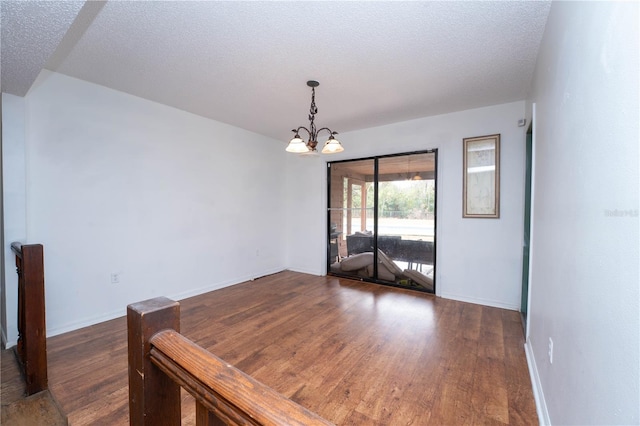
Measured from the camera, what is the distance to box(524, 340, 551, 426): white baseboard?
5.16 ft

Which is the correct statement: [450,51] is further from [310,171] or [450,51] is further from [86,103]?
[86,103]

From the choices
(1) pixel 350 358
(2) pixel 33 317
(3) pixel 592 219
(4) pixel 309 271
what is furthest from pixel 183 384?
(4) pixel 309 271

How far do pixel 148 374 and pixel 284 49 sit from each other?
2.38 meters

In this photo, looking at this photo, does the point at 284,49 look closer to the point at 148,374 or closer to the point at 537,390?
the point at 148,374

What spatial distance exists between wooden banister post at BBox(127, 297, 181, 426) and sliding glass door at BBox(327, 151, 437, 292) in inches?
154

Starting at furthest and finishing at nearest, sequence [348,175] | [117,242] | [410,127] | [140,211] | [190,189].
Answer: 1. [348,175]
2. [410,127]
3. [190,189]
4. [140,211]
5. [117,242]

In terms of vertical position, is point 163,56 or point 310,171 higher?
point 163,56

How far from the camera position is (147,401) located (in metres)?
0.71

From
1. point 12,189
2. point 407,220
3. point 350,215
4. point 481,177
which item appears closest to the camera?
point 12,189

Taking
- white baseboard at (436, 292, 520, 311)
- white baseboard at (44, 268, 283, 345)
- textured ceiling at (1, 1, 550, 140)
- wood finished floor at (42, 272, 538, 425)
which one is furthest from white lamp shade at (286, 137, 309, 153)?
white baseboard at (436, 292, 520, 311)

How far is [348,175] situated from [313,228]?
4.00 ft

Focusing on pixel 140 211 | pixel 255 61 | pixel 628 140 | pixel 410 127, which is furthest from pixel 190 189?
pixel 628 140

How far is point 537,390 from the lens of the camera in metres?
→ 1.82

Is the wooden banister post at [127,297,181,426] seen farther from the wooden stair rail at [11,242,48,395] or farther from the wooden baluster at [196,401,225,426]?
the wooden stair rail at [11,242,48,395]
